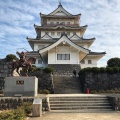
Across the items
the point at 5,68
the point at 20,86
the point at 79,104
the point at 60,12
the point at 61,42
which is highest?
the point at 60,12

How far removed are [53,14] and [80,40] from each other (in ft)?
29.6

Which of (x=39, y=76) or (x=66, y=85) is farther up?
(x=39, y=76)

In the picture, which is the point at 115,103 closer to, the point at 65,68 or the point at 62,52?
the point at 65,68

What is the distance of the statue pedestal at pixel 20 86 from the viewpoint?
14.6 meters

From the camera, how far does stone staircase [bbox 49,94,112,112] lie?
12969 millimetres

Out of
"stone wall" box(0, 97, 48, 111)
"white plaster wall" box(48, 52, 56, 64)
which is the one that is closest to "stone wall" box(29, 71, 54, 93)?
"white plaster wall" box(48, 52, 56, 64)

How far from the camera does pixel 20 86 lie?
14719mm

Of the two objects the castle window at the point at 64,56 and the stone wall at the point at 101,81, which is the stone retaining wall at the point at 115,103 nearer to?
the stone wall at the point at 101,81

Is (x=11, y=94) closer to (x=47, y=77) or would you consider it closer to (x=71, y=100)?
(x=71, y=100)

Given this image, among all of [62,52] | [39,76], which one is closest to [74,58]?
[62,52]

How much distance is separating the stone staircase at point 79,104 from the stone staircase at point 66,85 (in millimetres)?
7949

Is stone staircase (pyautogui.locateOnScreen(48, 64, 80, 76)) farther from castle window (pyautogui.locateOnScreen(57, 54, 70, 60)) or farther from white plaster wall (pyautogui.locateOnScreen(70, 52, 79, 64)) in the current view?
castle window (pyautogui.locateOnScreen(57, 54, 70, 60))

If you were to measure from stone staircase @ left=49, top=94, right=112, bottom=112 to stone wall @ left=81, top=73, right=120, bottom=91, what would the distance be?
32.4ft

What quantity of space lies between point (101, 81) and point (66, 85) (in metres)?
4.16
